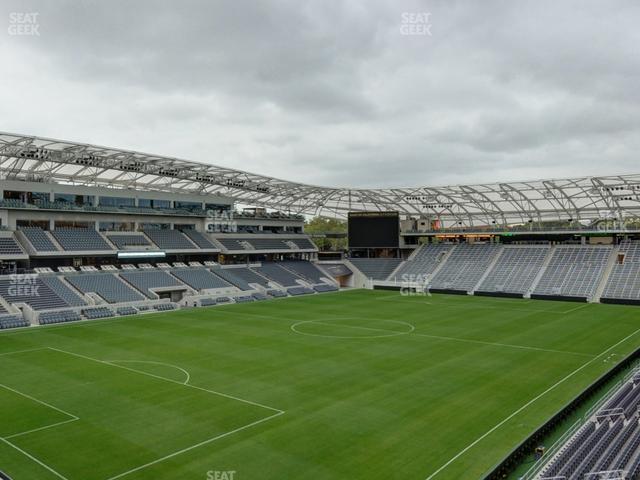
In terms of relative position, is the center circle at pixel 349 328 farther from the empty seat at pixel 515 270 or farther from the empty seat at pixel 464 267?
the empty seat at pixel 464 267

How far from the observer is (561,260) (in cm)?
6019

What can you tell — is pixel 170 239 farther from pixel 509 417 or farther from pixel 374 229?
pixel 509 417

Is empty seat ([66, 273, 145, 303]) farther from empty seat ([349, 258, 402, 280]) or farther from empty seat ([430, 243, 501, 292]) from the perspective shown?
empty seat ([430, 243, 501, 292])

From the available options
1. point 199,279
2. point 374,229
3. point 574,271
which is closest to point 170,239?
point 199,279

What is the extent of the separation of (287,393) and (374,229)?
50655 mm

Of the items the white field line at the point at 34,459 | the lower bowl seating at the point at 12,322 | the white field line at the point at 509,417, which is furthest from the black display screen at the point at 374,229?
the white field line at the point at 34,459

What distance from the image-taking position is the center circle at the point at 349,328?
34062mm

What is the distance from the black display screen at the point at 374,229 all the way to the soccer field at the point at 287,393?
31.1 meters

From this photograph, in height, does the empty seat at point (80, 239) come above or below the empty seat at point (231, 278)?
above

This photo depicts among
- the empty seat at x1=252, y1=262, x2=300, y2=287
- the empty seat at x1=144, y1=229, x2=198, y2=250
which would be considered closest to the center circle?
the empty seat at x1=252, y1=262, x2=300, y2=287

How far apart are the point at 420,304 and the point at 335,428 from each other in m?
34.1

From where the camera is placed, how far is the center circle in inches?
1341

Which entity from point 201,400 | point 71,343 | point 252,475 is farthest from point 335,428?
point 71,343

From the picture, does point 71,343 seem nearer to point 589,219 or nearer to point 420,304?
point 420,304
